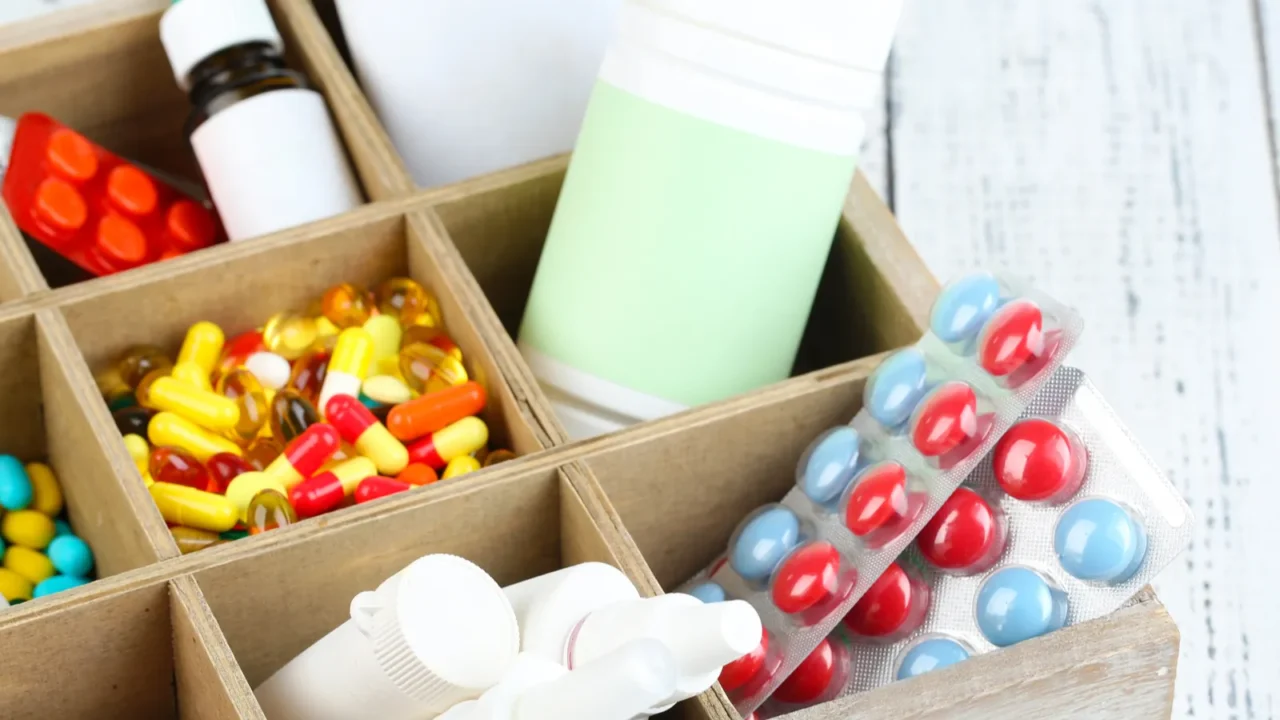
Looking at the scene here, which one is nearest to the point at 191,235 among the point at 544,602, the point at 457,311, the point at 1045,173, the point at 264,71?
the point at 264,71

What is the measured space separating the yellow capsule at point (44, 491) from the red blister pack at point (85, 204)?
133 millimetres

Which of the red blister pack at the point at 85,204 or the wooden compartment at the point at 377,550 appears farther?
the red blister pack at the point at 85,204

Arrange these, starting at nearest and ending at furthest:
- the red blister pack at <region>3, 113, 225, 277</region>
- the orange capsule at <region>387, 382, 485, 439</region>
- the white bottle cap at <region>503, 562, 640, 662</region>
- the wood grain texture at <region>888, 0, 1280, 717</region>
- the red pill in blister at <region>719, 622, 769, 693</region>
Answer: the white bottle cap at <region>503, 562, 640, 662</region>
the red pill in blister at <region>719, 622, 769, 693</region>
the orange capsule at <region>387, 382, 485, 439</region>
the red blister pack at <region>3, 113, 225, 277</region>
the wood grain texture at <region>888, 0, 1280, 717</region>

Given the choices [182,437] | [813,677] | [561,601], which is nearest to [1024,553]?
[813,677]

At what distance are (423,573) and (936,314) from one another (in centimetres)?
34

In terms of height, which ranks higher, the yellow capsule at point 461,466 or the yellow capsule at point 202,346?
the yellow capsule at point 202,346

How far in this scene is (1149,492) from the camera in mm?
894

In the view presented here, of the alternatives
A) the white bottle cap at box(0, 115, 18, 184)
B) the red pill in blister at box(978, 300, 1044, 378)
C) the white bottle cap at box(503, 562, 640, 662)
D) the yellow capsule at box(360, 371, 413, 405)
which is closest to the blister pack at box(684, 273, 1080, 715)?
the red pill in blister at box(978, 300, 1044, 378)

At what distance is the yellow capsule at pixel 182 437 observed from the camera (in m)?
1.04

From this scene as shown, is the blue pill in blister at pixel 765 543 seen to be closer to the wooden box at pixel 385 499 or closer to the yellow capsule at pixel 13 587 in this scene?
the wooden box at pixel 385 499

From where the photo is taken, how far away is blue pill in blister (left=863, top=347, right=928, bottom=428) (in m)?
0.95

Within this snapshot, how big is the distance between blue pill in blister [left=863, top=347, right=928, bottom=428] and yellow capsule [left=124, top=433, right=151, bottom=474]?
0.41m

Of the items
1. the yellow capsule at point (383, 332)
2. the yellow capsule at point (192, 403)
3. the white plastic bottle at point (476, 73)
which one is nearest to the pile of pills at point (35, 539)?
the yellow capsule at point (192, 403)

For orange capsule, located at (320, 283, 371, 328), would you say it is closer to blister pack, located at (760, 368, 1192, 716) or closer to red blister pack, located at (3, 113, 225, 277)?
red blister pack, located at (3, 113, 225, 277)
